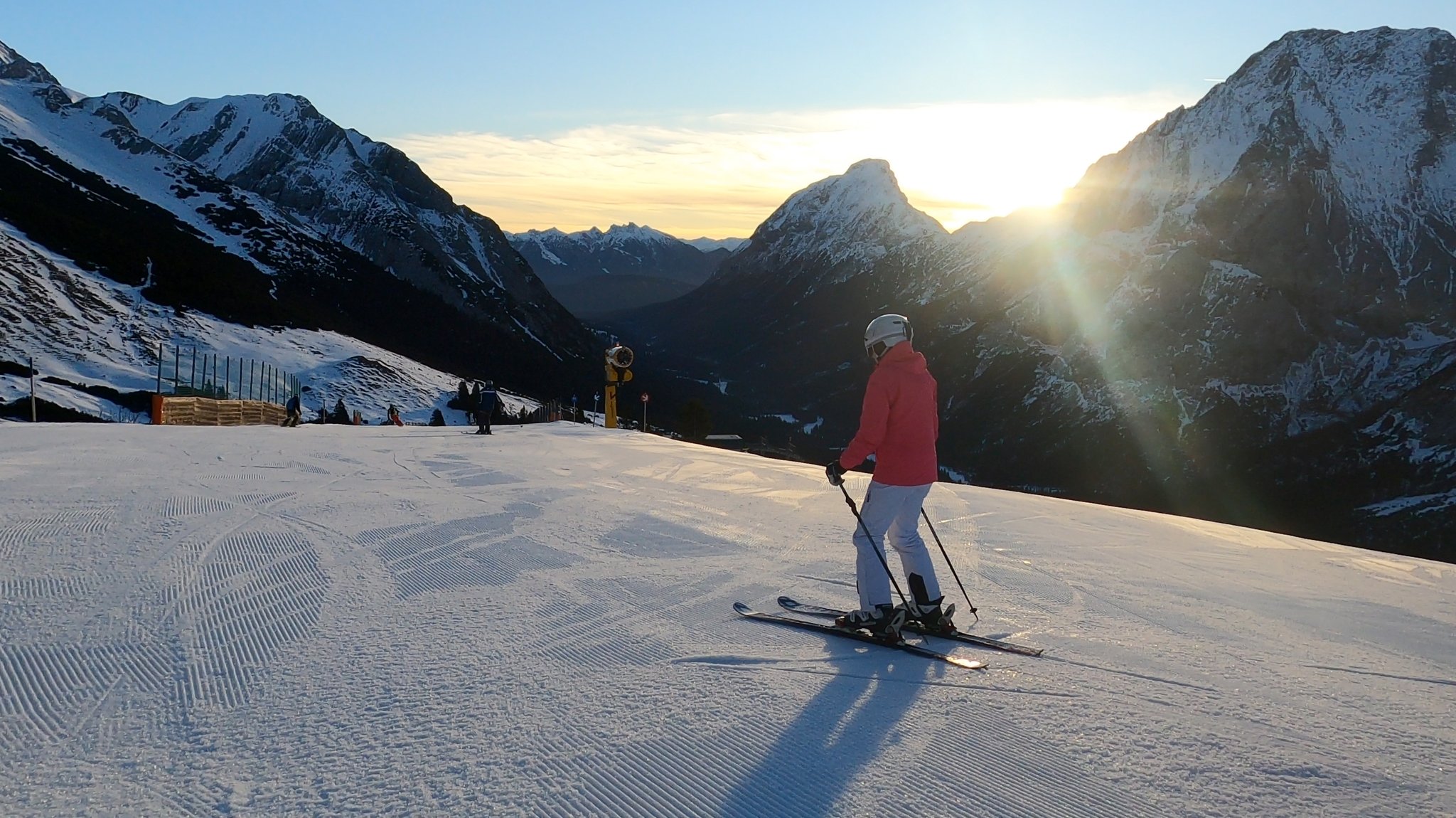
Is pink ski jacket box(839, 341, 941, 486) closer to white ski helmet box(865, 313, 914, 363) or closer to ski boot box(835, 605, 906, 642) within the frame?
white ski helmet box(865, 313, 914, 363)

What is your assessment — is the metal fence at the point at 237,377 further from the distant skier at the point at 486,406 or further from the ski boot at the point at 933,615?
the ski boot at the point at 933,615

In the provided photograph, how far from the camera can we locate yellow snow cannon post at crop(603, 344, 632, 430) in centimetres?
2345

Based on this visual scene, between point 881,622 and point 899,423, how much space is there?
4.08 ft

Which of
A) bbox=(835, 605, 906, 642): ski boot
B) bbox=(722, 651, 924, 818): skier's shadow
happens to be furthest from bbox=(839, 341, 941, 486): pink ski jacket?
bbox=(722, 651, 924, 818): skier's shadow

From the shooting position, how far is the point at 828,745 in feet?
13.9

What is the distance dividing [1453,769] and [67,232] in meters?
98.3

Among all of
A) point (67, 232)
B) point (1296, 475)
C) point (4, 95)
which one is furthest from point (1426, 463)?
point (4, 95)

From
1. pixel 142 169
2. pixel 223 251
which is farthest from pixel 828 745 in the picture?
pixel 142 169

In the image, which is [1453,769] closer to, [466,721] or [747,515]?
[466,721]

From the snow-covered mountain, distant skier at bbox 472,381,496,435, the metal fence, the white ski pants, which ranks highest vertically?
the snow-covered mountain

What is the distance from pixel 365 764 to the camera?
3.79m

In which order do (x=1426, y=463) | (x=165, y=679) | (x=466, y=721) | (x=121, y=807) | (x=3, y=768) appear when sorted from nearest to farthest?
(x=121, y=807) < (x=3, y=768) < (x=466, y=721) < (x=165, y=679) < (x=1426, y=463)

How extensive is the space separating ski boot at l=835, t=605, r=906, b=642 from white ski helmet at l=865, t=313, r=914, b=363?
5.19 feet

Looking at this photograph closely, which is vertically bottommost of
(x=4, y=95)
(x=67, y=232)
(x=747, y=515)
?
(x=747, y=515)
